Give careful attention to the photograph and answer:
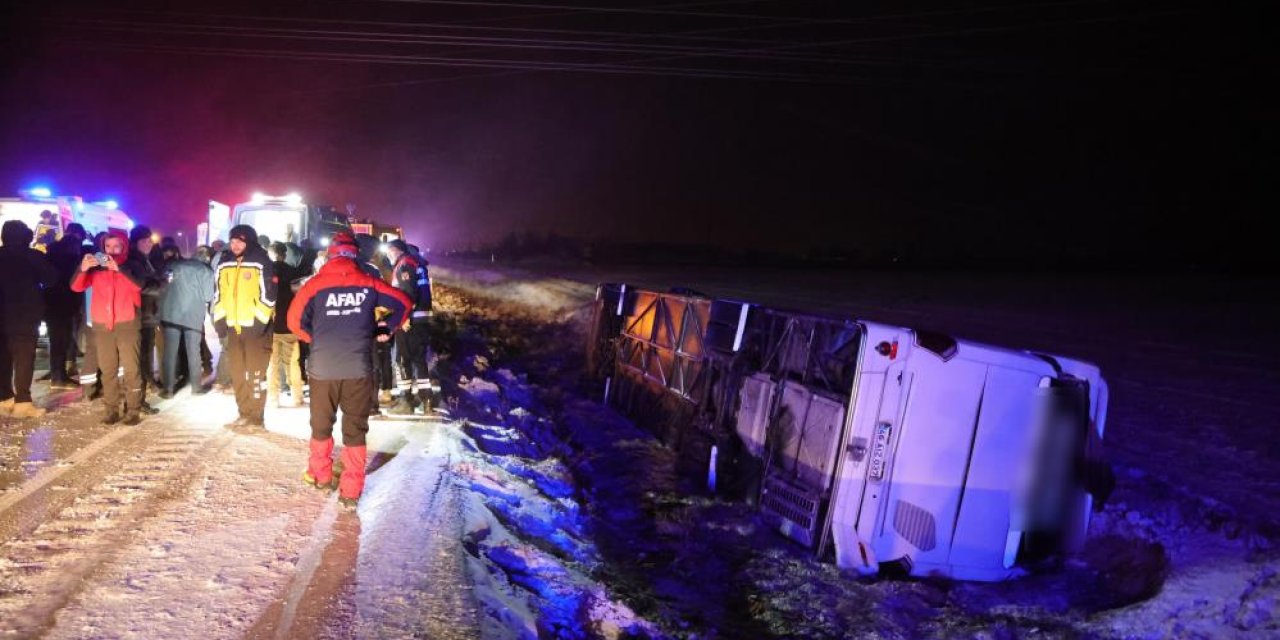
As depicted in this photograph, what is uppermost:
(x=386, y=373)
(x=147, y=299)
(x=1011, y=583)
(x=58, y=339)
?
(x=147, y=299)

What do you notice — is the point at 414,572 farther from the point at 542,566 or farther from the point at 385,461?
the point at 385,461

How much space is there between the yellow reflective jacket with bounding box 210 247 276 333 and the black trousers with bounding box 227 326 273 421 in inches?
3.3

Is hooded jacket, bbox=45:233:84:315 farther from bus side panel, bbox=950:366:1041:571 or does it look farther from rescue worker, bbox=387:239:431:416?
bus side panel, bbox=950:366:1041:571

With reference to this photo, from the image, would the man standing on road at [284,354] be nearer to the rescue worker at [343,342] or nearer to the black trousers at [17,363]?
the black trousers at [17,363]

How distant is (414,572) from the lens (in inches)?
185

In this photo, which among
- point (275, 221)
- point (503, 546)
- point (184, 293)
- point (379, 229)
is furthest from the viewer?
point (379, 229)

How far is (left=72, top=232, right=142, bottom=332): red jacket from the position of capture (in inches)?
282

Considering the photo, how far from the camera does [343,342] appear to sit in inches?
216

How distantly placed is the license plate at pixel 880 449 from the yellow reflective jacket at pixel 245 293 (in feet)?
17.8

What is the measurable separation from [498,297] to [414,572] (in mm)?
27207

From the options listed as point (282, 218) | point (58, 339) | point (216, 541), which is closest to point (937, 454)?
point (216, 541)

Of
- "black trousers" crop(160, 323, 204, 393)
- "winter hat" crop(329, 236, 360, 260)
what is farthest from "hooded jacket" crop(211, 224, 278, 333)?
"winter hat" crop(329, 236, 360, 260)

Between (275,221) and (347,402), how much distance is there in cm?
916

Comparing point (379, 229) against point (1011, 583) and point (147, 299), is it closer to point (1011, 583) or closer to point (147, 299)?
point (147, 299)
